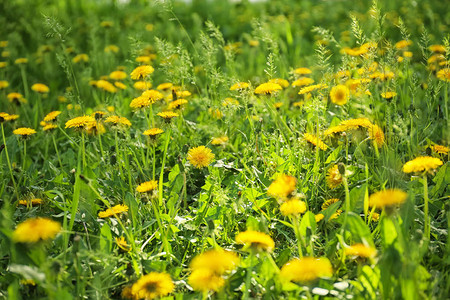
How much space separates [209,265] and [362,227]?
0.50 m

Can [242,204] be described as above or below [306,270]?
below

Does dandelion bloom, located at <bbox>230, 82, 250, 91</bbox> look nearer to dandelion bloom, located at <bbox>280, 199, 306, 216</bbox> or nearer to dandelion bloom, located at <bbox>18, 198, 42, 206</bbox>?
dandelion bloom, located at <bbox>280, 199, 306, 216</bbox>

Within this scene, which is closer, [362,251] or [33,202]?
[362,251]

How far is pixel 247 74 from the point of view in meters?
3.79

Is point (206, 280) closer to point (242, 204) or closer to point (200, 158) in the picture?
point (242, 204)

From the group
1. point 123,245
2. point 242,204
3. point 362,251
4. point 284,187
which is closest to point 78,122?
point 123,245

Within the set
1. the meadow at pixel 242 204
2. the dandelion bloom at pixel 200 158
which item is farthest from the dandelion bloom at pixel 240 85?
the dandelion bloom at pixel 200 158

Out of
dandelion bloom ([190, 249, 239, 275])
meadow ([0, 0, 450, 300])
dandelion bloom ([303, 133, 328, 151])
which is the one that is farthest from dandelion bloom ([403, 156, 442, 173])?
dandelion bloom ([190, 249, 239, 275])

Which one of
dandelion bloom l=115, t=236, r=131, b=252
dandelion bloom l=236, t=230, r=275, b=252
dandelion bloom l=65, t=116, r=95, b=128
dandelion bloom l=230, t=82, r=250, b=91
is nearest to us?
dandelion bloom l=236, t=230, r=275, b=252

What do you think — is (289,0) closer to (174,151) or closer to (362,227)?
(174,151)

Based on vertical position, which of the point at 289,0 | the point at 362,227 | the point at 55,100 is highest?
the point at 362,227

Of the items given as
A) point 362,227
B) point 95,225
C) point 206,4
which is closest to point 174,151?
point 95,225

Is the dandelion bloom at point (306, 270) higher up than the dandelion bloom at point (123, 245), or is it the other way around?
the dandelion bloom at point (306, 270)

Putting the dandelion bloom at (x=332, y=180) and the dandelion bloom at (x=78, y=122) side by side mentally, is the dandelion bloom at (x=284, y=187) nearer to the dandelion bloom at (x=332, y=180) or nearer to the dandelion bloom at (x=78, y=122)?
the dandelion bloom at (x=332, y=180)
